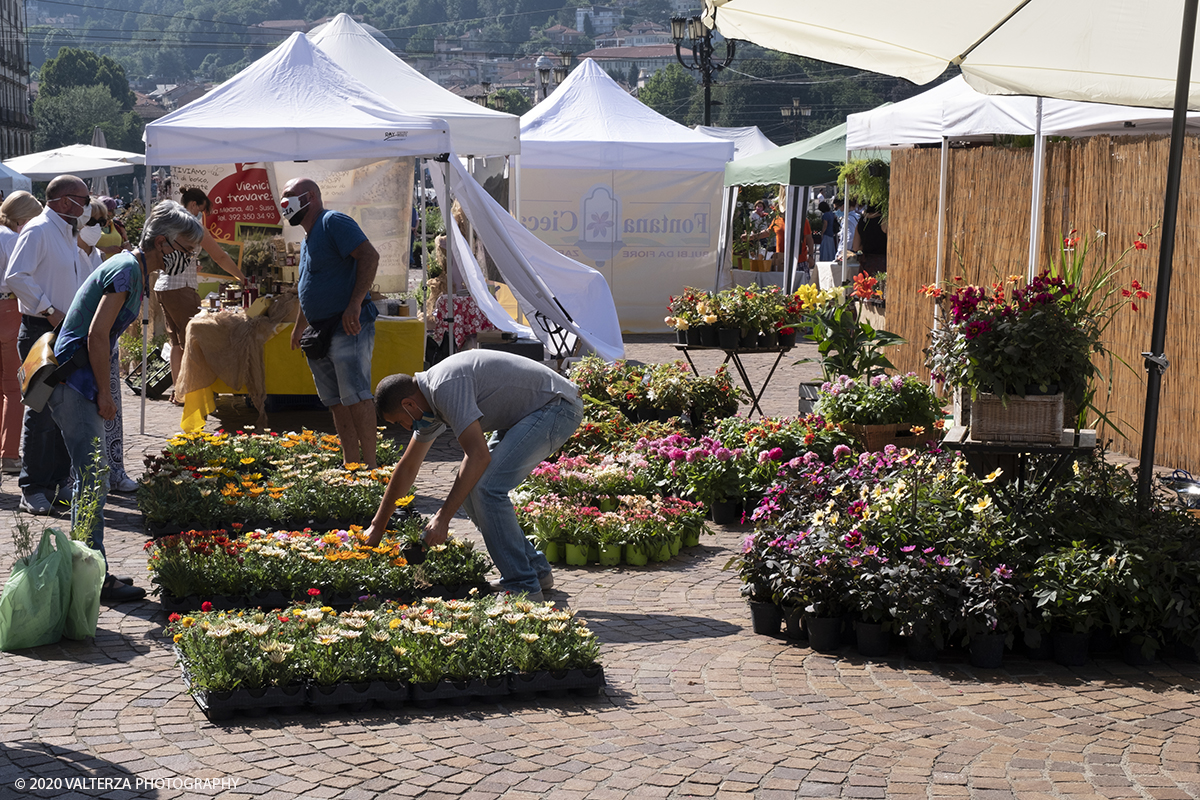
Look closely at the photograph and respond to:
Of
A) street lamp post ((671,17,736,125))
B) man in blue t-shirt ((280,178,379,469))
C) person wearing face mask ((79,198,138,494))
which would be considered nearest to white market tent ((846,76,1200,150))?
man in blue t-shirt ((280,178,379,469))

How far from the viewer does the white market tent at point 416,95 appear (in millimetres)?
12797

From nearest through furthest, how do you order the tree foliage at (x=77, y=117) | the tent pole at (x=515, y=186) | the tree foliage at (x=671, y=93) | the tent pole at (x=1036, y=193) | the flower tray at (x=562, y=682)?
the flower tray at (x=562, y=682)
the tent pole at (x=1036, y=193)
the tent pole at (x=515, y=186)
the tree foliage at (x=671, y=93)
the tree foliage at (x=77, y=117)

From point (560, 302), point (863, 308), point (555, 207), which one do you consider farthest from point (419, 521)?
point (555, 207)

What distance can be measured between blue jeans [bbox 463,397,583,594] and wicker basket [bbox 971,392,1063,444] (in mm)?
1818

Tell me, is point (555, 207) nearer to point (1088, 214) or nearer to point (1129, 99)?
point (1088, 214)

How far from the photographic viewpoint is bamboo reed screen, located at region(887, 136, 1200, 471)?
28.0 feet

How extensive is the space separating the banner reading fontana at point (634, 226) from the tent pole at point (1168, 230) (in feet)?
43.6

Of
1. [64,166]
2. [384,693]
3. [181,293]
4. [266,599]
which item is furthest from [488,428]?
[64,166]

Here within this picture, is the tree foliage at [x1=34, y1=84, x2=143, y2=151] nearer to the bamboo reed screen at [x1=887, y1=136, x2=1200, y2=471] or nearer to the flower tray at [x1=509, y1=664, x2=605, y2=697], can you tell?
the bamboo reed screen at [x1=887, y1=136, x2=1200, y2=471]

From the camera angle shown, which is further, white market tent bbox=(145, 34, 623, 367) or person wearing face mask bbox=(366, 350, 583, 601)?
white market tent bbox=(145, 34, 623, 367)

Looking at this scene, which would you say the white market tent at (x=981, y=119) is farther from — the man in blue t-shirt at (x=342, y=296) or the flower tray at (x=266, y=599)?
the flower tray at (x=266, y=599)

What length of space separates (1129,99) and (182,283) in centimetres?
850

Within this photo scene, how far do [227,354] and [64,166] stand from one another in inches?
656

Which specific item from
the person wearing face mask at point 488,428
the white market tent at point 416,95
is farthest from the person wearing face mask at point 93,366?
the white market tent at point 416,95
